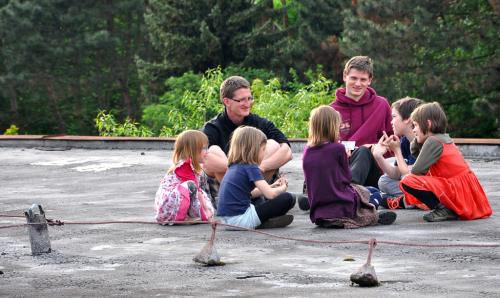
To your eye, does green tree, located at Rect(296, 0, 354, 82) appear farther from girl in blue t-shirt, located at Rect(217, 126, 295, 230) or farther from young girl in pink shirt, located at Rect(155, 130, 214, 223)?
girl in blue t-shirt, located at Rect(217, 126, 295, 230)

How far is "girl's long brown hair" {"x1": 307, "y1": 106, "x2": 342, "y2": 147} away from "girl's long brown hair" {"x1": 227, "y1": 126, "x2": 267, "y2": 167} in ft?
1.41

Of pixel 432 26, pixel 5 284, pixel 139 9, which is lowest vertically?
pixel 5 284

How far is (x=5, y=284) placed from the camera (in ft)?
13.7

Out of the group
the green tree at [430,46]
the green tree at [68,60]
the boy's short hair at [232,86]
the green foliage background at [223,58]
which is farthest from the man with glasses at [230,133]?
the green tree at [68,60]

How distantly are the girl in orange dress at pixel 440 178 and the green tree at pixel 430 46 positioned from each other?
1807 centimetres

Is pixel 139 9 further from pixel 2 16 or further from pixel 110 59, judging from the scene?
pixel 2 16

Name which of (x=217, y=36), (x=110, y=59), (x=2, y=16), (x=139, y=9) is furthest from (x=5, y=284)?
(x=110, y=59)

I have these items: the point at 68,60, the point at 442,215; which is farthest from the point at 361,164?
the point at 68,60

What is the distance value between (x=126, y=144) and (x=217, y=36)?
17492 millimetres

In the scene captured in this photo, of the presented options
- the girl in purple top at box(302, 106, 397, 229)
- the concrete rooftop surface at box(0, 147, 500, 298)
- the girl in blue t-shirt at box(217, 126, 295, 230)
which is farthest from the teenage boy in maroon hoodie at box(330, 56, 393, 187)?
the girl in blue t-shirt at box(217, 126, 295, 230)

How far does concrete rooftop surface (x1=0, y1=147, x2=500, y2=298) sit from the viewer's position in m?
3.92

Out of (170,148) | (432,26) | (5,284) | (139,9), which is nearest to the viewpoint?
(5,284)

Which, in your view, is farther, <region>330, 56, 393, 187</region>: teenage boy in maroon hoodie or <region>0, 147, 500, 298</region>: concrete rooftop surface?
<region>330, 56, 393, 187</region>: teenage boy in maroon hoodie

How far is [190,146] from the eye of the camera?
621cm
